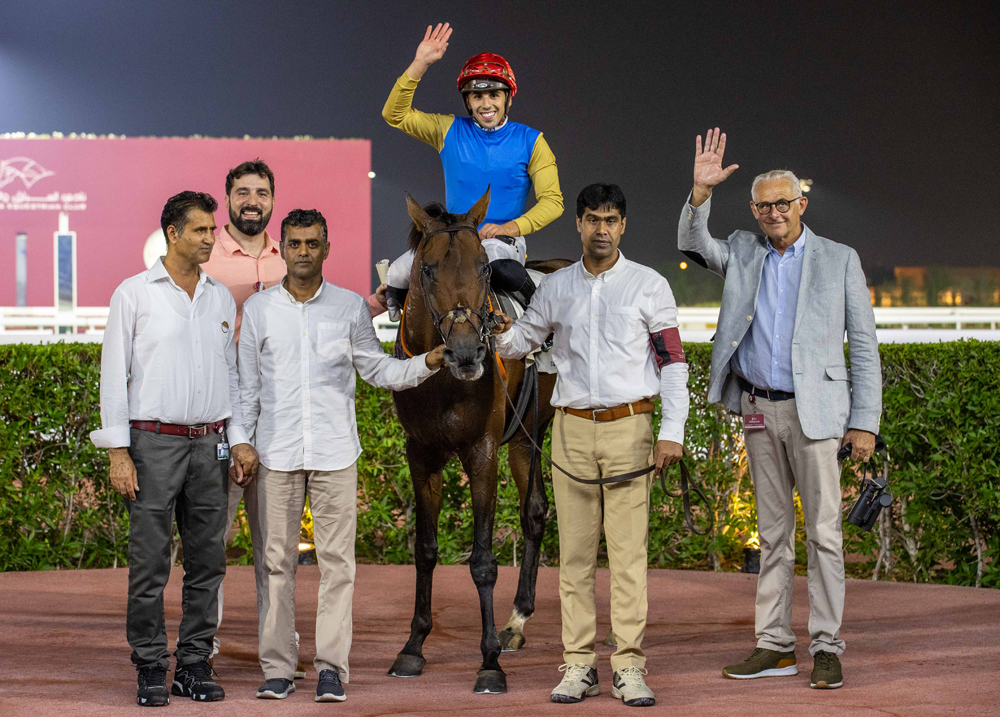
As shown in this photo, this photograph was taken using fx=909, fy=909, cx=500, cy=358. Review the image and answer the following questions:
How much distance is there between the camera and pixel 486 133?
14.6 ft

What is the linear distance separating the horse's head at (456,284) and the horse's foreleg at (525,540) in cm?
129

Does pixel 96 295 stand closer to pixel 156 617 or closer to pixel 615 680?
pixel 156 617

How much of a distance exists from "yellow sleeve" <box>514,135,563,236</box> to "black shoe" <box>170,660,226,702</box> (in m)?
2.30

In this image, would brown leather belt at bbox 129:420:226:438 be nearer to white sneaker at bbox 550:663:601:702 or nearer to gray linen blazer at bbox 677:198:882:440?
white sneaker at bbox 550:663:601:702

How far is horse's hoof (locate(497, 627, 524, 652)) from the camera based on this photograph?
456cm

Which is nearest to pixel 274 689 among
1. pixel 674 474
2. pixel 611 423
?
pixel 611 423

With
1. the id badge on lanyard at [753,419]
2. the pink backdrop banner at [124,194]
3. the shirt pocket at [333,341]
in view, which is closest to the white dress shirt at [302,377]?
the shirt pocket at [333,341]

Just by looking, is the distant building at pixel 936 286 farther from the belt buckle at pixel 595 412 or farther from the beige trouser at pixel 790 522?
the belt buckle at pixel 595 412

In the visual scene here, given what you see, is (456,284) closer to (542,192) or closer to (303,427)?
(303,427)

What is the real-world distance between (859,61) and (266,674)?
1319 cm

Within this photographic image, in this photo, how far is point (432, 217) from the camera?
12.7 feet

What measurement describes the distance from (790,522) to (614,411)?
105 centimetres

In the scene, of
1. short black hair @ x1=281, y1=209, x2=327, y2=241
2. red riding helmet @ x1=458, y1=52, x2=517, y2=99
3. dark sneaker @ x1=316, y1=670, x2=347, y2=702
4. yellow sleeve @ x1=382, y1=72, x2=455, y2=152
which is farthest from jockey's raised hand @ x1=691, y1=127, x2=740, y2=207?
dark sneaker @ x1=316, y1=670, x2=347, y2=702

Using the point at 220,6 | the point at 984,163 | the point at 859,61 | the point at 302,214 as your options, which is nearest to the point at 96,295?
the point at 220,6
